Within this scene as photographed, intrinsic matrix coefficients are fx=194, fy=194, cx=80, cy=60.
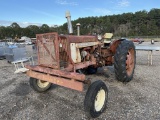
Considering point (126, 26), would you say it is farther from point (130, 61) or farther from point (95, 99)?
point (95, 99)

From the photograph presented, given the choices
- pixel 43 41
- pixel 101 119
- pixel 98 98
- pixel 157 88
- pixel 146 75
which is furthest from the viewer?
pixel 146 75

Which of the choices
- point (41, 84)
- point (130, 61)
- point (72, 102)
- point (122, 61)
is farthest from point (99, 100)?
point (130, 61)

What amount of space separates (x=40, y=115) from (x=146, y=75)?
4765 millimetres

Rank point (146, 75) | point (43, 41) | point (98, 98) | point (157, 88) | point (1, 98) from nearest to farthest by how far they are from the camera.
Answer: point (98, 98)
point (43, 41)
point (1, 98)
point (157, 88)
point (146, 75)

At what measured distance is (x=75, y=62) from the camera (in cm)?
483

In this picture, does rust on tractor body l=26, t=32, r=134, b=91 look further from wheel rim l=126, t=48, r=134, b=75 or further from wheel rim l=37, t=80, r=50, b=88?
wheel rim l=126, t=48, r=134, b=75

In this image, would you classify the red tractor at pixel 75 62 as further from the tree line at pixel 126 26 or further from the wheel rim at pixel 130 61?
the tree line at pixel 126 26

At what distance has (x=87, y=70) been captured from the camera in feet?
24.4

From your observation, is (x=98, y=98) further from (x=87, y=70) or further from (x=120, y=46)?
(x=87, y=70)

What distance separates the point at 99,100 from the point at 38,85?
1.97 metres

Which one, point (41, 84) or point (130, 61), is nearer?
point (41, 84)

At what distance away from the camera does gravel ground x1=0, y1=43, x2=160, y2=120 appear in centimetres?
399

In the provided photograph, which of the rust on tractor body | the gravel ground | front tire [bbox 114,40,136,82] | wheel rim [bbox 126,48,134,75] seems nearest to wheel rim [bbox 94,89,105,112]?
the gravel ground

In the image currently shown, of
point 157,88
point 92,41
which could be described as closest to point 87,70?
point 92,41
